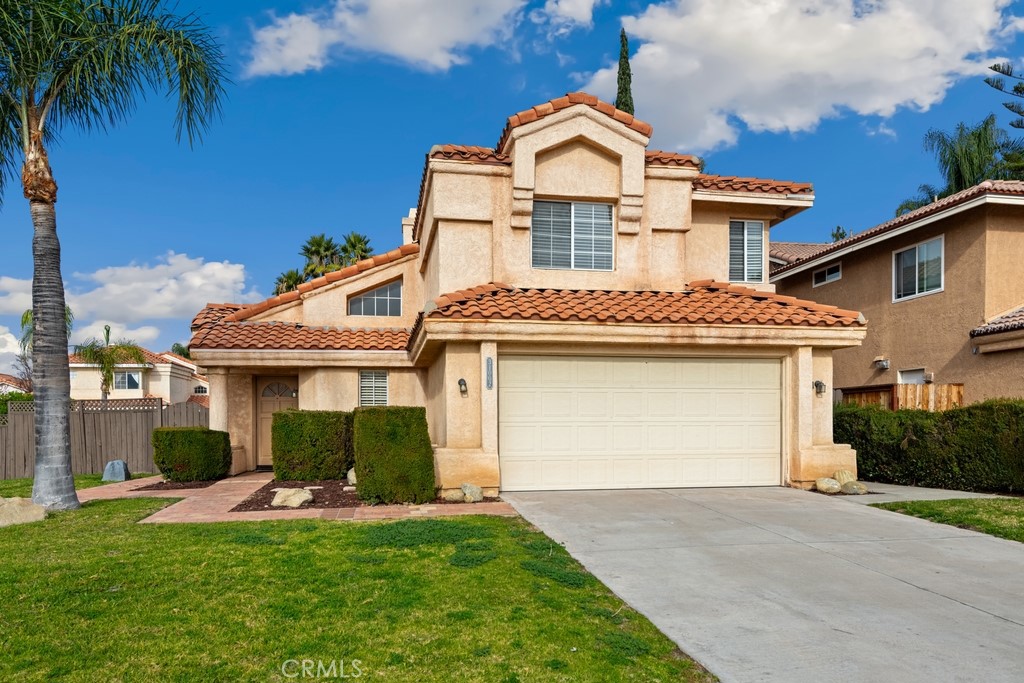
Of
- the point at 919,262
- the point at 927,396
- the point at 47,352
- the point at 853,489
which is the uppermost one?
the point at 919,262

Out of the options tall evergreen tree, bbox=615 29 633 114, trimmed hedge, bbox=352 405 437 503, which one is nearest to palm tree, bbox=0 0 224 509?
trimmed hedge, bbox=352 405 437 503

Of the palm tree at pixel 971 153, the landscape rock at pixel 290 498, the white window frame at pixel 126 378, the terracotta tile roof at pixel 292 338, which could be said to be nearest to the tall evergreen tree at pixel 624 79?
the palm tree at pixel 971 153

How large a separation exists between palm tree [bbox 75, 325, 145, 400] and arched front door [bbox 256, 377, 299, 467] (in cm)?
2188

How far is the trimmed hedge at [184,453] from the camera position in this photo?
13.3m

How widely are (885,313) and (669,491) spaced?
10.2m

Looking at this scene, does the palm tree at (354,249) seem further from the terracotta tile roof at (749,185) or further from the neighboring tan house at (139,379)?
the terracotta tile roof at (749,185)

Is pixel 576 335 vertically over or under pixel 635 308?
under

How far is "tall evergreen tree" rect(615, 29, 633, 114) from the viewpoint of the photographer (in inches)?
1257

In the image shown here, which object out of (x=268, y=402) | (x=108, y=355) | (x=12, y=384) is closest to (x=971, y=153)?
(x=268, y=402)

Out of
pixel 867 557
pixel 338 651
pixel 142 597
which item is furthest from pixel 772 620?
pixel 142 597

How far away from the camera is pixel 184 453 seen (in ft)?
43.8

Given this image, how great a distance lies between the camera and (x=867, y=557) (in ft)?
22.5

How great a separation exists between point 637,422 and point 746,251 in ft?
19.1

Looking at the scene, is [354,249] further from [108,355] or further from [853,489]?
[853,489]
